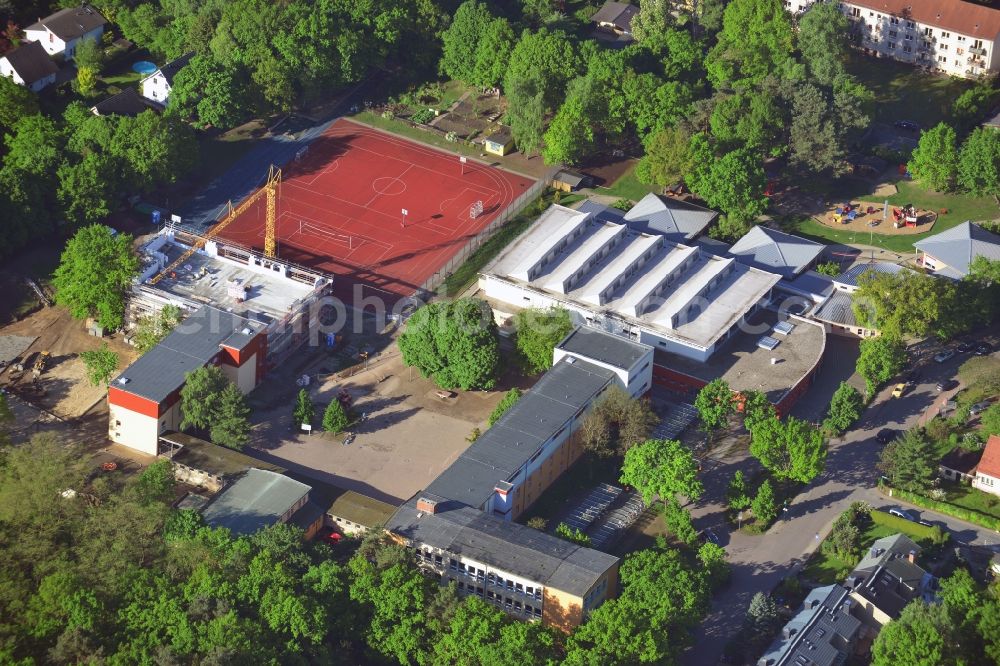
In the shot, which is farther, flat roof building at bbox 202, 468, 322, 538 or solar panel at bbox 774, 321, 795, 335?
solar panel at bbox 774, 321, 795, 335

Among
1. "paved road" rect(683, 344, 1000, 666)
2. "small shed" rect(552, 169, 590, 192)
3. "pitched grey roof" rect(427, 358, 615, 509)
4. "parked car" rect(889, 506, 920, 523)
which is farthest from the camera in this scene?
"small shed" rect(552, 169, 590, 192)

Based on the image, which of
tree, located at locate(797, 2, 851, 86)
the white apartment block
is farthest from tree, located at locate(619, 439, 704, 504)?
the white apartment block

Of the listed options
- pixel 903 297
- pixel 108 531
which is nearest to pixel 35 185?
pixel 108 531

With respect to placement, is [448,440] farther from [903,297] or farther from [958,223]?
[958,223]

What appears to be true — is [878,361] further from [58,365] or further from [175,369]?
[58,365]

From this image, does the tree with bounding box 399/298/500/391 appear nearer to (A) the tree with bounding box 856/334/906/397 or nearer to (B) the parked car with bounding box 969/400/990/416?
(A) the tree with bounding box 856/334/906/397

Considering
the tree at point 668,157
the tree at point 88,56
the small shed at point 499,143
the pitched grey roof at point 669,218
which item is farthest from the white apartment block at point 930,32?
the tree at point 88,56
